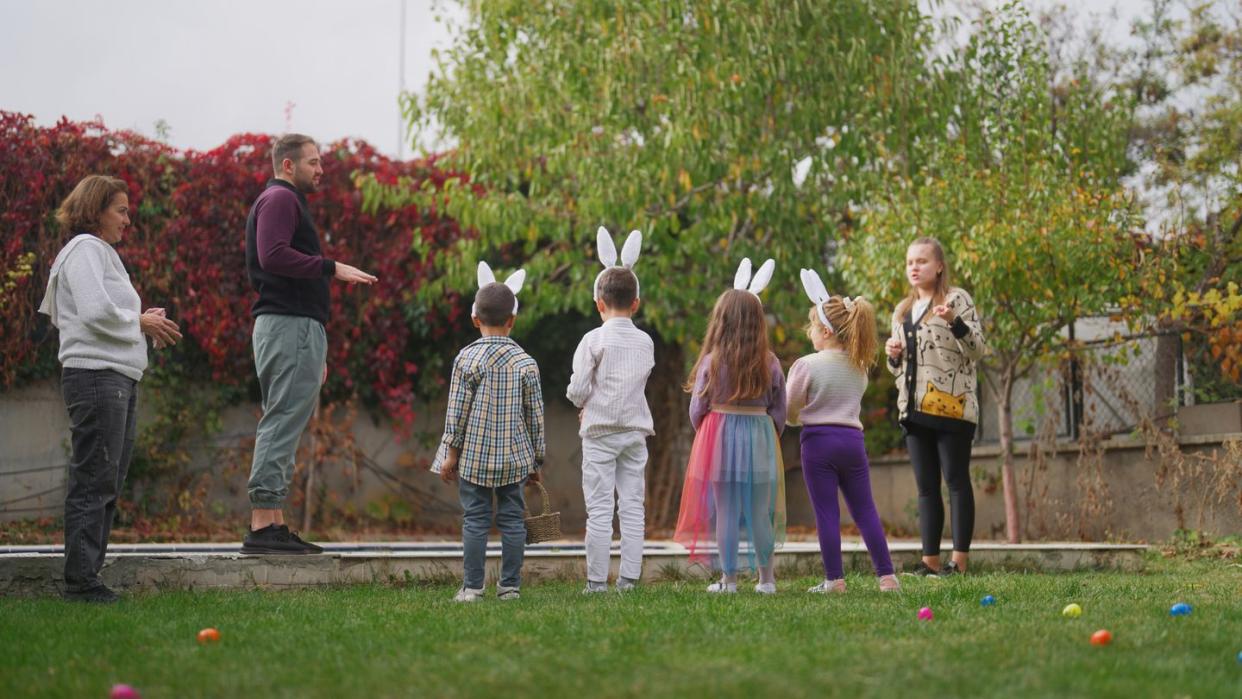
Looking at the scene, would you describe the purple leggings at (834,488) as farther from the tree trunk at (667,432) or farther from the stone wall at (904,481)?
the tree trunk at (667,432)

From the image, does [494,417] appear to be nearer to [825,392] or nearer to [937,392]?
[825,392]

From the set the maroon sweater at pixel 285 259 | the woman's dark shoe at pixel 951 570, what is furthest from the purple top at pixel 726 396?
the maroon sweater at pixel 285 259

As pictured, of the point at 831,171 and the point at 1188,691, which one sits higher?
the point at 831,171

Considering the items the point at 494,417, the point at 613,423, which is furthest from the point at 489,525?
the point at 613,423

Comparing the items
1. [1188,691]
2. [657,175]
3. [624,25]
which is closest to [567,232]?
[657,175]

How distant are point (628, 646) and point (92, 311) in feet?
8.35

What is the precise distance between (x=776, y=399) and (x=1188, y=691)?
263 centimetres

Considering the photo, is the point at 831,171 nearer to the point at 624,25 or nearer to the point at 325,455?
the point at 624,25

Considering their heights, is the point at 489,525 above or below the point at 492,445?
below

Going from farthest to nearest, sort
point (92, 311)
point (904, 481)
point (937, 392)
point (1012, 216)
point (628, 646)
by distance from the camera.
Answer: point (904, 481)
point (1012, 216)
point (937, 392)
point (92, 311)
point (628, 646)

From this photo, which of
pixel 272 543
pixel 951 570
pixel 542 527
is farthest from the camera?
pixel 951 570

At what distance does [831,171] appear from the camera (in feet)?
32.2

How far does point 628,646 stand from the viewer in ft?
11.5

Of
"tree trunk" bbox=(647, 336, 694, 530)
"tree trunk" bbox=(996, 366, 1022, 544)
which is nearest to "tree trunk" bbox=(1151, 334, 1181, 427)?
"tree trunk" bbox=(996, 366, 1022, 544)
